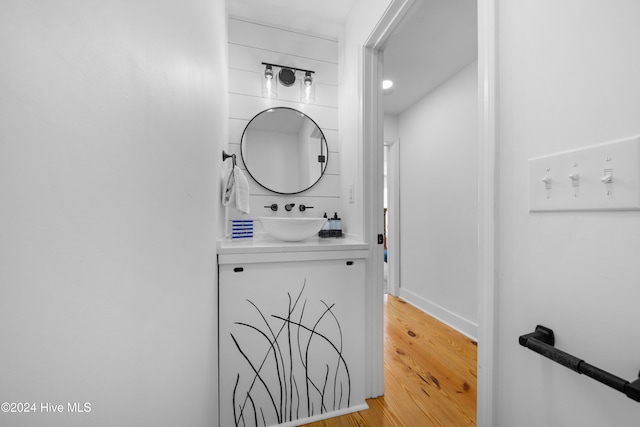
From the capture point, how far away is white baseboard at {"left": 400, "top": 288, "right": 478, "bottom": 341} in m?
2.26

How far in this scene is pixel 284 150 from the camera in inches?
73.1

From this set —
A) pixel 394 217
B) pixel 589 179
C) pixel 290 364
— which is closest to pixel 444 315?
pixel 394 217

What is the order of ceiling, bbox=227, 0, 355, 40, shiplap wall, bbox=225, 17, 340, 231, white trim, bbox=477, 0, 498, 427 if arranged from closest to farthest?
white trim, bbox=477, 0, 498, 427, ceiling, bbox=227, 0, 355, 40, shiplap wall, bbox=225, 17, 340, 231

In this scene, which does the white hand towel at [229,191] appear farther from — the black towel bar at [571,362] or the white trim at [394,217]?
the white trim at [394,217]

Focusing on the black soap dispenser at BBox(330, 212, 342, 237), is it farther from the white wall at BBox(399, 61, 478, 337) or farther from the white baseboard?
the white baseboard

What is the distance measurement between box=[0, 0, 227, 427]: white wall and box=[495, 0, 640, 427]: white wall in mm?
808

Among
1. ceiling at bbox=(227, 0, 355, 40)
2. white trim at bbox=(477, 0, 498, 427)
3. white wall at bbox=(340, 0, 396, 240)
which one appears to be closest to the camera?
white trim at bbox=(477, 0, 498, 427)

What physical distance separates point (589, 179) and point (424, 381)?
1603 millimetres

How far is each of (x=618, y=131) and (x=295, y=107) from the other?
168 cm

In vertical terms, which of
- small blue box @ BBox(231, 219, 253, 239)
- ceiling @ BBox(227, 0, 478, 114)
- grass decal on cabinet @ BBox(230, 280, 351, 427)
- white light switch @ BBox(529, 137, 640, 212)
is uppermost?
ceiling @ BBox(227, 0, 478, 114)

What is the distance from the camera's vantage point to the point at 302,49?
186 cm

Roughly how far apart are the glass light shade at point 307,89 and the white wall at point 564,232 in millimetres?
1333

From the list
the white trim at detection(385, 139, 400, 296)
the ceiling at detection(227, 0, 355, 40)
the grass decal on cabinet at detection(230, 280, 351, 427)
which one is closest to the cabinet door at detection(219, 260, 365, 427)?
the grass decal on cabinet at detection(230, 280, 351, 427)

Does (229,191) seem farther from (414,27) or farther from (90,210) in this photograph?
(414,27)
